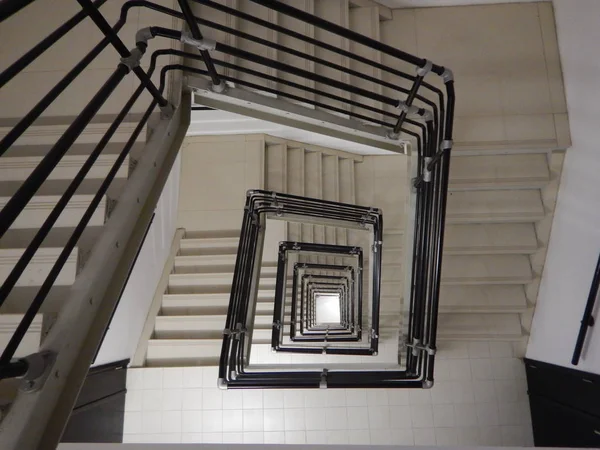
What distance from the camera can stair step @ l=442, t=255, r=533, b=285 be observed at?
316cm

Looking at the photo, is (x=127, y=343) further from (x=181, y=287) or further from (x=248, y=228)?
(x=248, y=228)

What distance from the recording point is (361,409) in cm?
417

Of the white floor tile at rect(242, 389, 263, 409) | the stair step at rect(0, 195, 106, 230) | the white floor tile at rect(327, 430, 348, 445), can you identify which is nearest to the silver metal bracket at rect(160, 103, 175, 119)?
the stair step at rect(0, 195, 106, 230)

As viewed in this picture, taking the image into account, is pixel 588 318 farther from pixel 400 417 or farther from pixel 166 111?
pixel 166 111

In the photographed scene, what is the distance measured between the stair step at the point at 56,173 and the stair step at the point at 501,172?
215 cm

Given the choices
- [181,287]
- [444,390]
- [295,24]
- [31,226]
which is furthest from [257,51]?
[444,390]

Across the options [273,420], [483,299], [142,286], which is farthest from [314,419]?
[142,286]

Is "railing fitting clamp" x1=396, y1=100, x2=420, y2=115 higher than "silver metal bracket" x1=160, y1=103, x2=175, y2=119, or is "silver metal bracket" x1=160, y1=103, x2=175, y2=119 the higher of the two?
"railing fitting clamp" x1=396, y1=100, x2=420, y2=115

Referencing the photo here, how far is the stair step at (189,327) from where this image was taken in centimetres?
389

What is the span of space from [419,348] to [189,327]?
7.90 ft

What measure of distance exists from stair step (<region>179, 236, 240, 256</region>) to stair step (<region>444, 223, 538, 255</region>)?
2249 millimetres

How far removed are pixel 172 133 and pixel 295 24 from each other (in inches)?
52.8

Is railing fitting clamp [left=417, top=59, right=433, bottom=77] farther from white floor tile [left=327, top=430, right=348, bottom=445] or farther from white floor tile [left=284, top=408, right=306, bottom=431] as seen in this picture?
white floor tile [left=327, top=430, right=348, bottom=445]

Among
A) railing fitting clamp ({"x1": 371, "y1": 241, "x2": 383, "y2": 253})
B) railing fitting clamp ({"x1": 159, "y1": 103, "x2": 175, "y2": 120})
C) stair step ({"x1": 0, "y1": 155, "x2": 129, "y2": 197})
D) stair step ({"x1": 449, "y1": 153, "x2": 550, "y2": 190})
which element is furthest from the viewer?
railing fitting clamp ({"x1": 371, "y1": 241, "x2": 383, "y2": 253})
